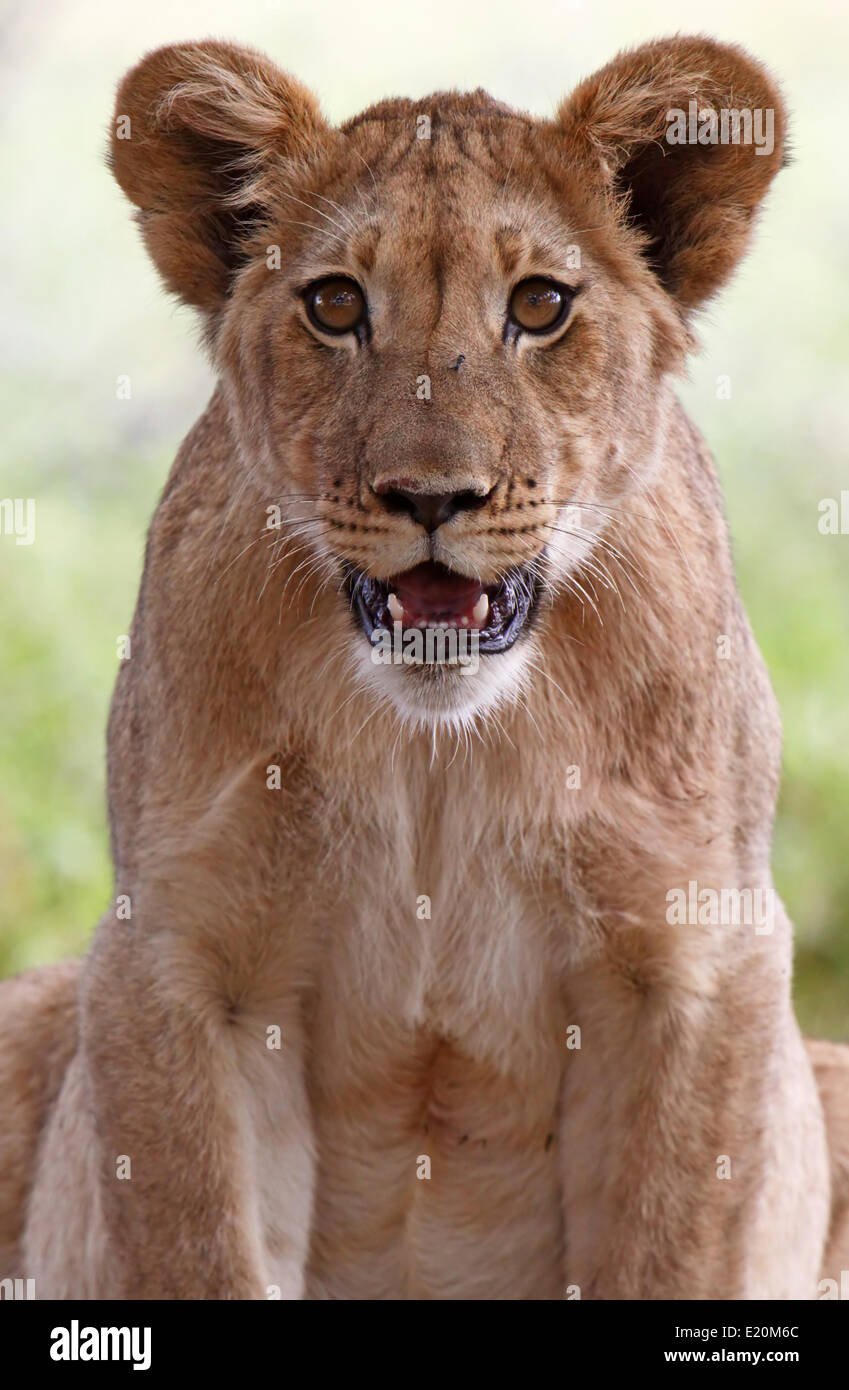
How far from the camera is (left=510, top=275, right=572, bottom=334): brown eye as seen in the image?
3.35 meters

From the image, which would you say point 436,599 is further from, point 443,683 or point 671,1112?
point 671,1112

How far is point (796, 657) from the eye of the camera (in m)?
7.70

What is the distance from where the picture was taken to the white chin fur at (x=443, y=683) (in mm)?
3383

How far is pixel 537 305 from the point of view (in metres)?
3.36

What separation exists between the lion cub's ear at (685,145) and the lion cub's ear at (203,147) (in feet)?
1.72

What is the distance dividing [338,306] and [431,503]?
0.48 m

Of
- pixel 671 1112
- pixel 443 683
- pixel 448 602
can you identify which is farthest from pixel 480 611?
pixel 671 1112

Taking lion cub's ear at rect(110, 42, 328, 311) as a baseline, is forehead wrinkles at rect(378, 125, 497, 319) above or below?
below

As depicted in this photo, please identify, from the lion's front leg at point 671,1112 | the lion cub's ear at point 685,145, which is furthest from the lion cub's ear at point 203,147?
the lion's front leg at point 671,1112

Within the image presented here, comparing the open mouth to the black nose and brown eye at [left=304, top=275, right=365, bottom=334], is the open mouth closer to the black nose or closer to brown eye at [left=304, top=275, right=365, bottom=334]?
the black nose

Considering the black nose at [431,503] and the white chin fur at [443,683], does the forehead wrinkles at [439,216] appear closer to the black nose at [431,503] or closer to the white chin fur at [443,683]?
the black nose at [431,503]

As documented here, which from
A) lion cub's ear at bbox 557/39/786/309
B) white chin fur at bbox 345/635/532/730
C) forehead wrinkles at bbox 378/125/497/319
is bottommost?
white chin fur at bbox 345/635/532/730

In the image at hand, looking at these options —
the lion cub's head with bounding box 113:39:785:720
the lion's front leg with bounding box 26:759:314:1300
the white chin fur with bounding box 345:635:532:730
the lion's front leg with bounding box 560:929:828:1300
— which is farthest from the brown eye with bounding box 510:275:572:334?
the lion's front leg with bounding box 560:929:828:1300

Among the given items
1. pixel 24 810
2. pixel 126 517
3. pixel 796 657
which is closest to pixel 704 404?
pixel 796 657
